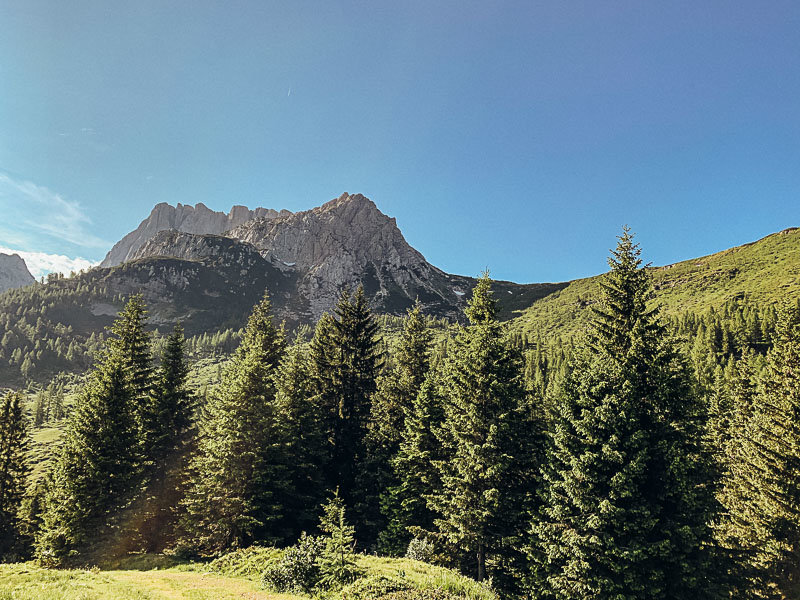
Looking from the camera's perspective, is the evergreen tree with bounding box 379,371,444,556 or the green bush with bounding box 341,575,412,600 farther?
the evergreen tree with bounding box 379,371,444,556

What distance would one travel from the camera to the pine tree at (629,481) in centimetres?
1759

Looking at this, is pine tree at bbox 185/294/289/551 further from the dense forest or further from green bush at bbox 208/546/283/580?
green bush at bbox 208/546/283/580

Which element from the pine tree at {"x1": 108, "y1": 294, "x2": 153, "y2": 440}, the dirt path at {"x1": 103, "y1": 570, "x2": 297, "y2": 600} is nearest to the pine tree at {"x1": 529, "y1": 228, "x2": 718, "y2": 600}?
the dirt path at {"x1": 103, "y1": 570, "x2": 297, "y2": 600}

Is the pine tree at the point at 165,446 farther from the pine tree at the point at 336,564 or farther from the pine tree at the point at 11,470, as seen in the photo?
the pine tree at the point at 336,564

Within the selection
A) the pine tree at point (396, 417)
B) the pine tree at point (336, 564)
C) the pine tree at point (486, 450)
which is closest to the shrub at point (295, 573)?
the pine tree at point (336, 564)

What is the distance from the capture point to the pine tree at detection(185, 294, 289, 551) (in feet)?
84.9

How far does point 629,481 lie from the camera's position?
18.2 metres

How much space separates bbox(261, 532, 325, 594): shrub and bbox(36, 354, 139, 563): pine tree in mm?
16837

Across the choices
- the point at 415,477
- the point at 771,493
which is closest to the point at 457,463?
the point at 415,477

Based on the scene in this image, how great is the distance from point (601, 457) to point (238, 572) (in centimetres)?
2172

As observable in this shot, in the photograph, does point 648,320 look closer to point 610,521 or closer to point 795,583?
point 610,521

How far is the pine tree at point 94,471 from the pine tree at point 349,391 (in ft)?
50.9

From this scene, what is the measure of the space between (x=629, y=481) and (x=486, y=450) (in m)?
7.53

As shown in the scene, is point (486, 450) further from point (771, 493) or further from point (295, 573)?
point (771, 493)
